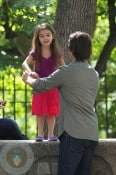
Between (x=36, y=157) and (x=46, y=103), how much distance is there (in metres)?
0.57

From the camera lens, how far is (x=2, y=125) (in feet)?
17.6

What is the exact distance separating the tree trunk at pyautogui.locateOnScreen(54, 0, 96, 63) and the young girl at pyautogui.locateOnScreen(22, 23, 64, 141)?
1467 mm

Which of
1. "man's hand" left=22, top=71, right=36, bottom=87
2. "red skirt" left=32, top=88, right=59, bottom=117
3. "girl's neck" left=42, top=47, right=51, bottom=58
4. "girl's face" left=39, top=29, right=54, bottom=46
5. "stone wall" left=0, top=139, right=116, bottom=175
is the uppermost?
"girl's face" left=39, top=29, right=54, bottom=46

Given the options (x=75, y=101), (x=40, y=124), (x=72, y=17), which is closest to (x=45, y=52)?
(x=40, y=124)

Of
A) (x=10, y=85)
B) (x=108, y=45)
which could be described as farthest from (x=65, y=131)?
(x=10, y=85)

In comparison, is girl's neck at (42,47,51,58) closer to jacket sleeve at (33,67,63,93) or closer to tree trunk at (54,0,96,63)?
jacket sleeve at (33,67,63,93)

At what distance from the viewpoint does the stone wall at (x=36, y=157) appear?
5.21 meters

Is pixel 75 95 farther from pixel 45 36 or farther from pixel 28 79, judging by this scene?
pixel 45 36

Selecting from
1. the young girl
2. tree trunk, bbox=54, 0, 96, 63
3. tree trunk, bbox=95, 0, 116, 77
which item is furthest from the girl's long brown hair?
tree trunk, bbox=95, 0, 116, 77

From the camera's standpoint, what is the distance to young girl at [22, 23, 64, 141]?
5.49 m

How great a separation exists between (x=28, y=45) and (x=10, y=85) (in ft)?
10.2

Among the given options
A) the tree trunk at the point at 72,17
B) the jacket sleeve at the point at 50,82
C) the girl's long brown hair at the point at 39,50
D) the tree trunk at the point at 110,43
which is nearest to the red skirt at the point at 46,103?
the girl's long brown hair at the point at 39,50

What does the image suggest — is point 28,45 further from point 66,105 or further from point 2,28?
point 66,105

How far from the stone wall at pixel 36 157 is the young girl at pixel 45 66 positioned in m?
0.25
